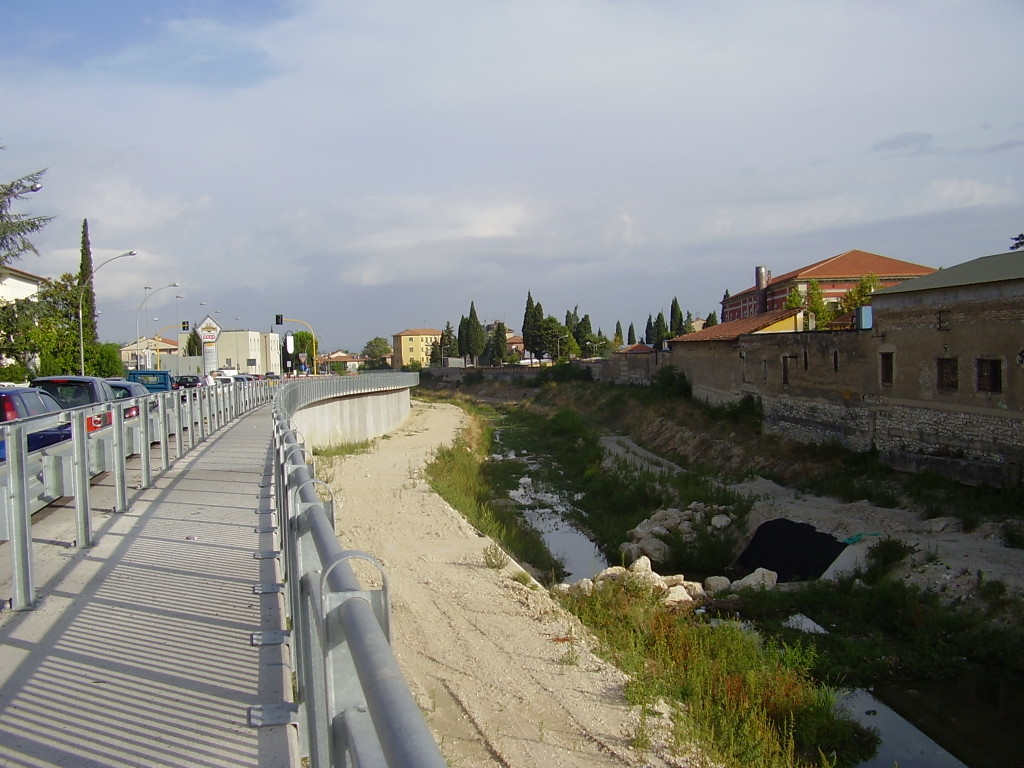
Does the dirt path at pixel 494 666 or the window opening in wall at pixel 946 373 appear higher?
the window opening in wall at pixel 946 373

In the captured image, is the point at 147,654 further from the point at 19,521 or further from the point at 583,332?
the point at 583,332

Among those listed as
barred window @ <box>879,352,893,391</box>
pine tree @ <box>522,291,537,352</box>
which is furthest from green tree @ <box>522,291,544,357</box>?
barred window @ <box>879,352,893,391</box>

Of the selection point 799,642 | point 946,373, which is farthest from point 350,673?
point 946,373

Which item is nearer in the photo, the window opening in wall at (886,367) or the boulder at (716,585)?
the boulder at (716,585)

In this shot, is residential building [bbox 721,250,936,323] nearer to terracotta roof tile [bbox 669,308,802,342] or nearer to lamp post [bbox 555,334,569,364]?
terracotta roof tile [bbox 669,308,802,342]

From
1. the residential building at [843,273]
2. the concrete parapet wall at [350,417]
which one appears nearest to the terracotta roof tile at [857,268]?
the residential building at [843,273]

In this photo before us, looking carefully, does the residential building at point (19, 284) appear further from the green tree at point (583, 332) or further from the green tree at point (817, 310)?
the green tree at point (583, 332)

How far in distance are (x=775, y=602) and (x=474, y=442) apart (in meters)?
30.3

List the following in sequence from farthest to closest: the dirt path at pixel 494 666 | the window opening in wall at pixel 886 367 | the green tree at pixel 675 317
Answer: the green tree at pixel 675 317
the window opening in wall at pixel 886 367
the dirt path at pixel 494 666

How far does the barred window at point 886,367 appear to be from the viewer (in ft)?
81.8

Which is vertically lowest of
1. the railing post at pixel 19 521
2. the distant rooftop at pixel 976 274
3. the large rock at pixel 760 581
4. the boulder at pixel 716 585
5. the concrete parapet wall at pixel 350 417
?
the boulder at pixel 716 585

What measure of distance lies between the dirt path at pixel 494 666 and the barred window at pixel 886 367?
15.1 meters

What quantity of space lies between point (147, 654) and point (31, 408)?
855 centimetres

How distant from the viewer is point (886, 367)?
25.2m
